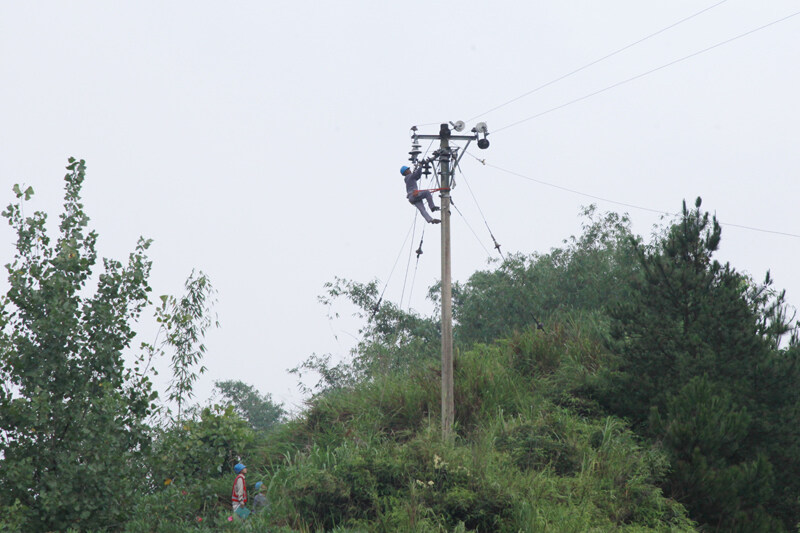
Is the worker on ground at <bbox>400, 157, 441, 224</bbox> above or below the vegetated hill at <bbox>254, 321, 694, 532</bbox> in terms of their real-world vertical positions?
above

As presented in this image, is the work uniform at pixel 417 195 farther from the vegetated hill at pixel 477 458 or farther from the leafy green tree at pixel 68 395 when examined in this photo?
the leafy green tree at pixel 68 395

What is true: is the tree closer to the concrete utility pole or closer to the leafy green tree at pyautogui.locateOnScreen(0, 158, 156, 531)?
the concrete utility pole

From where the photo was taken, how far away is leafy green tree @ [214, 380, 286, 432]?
5844 cm

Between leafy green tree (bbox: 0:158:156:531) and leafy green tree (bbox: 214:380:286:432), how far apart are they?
4925cm

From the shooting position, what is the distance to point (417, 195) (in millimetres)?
16391

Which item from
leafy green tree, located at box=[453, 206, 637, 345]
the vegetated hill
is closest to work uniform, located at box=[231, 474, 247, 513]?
the vegetated hill

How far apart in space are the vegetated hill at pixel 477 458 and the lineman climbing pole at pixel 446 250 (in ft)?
1.95

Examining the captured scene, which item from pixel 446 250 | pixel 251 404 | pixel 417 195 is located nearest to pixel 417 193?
pixel 417 195

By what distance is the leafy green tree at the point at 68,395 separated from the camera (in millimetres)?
8742

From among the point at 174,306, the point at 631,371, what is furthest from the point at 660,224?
the point at 174,306

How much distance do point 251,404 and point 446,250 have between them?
46.7 meters

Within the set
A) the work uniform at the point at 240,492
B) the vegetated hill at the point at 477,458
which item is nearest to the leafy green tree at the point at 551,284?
the vegetated hill at the point at 477,458

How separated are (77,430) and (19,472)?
731mm

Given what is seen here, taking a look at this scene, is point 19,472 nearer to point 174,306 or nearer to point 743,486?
point 174,306
